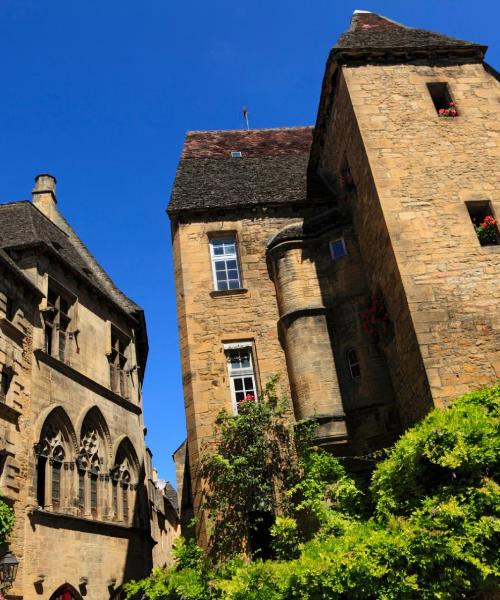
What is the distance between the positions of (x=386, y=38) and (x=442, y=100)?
232 cm

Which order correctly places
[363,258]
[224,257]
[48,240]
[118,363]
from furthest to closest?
1. [118,363]
2. [48,240]
3. [224,257]
4. [363,258]

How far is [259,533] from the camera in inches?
483

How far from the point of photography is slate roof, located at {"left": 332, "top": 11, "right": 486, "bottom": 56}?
45.9 feet

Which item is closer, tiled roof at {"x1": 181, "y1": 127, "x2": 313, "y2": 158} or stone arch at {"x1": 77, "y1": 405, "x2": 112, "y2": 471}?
stone arch at {"x1": 77, "y1": 405, "x2": 112, "y2": 471}

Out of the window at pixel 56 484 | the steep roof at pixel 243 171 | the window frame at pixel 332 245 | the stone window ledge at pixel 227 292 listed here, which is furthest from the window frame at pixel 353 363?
the window at pixel 56 484

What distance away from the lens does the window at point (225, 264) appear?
14.6 meters

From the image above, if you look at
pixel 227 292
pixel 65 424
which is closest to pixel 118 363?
pixel 65 424

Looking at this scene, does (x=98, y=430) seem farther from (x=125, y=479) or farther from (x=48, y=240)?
(x=48, y=240)

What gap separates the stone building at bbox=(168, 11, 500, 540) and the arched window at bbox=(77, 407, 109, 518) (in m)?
2.90

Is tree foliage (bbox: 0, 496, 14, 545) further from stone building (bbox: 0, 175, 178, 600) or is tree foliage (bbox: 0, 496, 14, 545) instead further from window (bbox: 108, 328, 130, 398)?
window (bbox: 108, 328, 130, 398)

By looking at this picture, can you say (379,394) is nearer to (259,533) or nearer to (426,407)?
(426,407)

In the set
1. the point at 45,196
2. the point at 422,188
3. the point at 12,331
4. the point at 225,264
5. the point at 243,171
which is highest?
the point at 45,196

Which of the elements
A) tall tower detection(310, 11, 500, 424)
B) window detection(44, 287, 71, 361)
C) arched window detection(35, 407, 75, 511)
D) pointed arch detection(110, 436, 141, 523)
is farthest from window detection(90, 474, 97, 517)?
tall tower detection(310, 11, 500, 424)

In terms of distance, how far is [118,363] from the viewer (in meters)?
18.1
